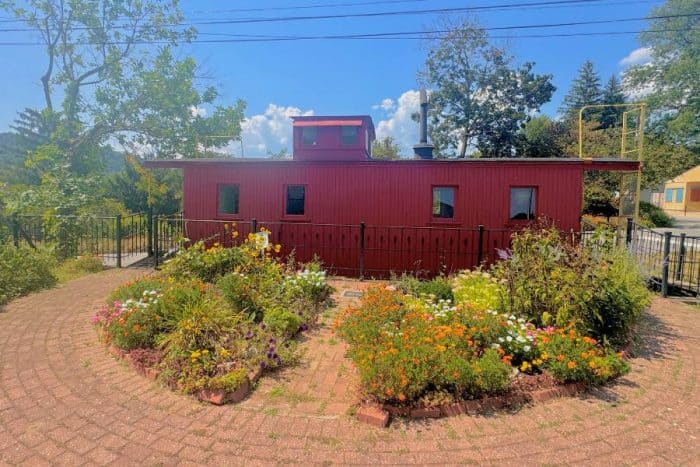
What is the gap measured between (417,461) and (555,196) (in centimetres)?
691

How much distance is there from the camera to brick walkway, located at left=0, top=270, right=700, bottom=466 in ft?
7.51

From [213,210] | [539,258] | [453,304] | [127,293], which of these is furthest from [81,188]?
[539,258]

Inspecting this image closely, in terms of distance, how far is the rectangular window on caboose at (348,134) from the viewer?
10.5 m

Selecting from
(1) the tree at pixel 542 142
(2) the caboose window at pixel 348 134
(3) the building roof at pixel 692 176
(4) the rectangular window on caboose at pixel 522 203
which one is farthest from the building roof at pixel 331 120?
(3) the building roof at pixel 692 176

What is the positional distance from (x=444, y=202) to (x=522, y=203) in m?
1.63

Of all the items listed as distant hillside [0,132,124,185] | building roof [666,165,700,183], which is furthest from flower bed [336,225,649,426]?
building roof [666,165,700,183]

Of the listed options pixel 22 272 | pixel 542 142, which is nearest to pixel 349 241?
pixel 22 272

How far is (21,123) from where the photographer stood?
3108 centimetres

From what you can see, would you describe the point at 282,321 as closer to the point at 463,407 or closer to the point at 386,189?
the point at 463,407

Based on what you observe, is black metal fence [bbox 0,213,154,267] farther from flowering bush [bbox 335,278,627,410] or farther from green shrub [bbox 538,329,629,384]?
green shrub [bbox 538,329,629,384]

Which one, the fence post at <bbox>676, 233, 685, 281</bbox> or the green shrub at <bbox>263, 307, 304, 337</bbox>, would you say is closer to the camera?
the green shrub at <bbox>263, 307, 304, 337</bbox>

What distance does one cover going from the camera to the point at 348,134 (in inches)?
415

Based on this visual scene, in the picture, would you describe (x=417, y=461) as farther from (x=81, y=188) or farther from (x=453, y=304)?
(x=81, y=188)

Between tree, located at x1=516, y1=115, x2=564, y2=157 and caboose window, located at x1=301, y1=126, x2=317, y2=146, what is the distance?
22124 mm
